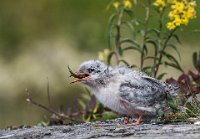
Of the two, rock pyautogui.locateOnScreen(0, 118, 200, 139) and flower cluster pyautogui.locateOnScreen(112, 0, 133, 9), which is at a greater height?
flower cluster pyautogui.locateOnScreen(112, 0, 133, 9)

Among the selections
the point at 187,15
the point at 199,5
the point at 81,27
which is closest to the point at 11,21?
the point at 81,27

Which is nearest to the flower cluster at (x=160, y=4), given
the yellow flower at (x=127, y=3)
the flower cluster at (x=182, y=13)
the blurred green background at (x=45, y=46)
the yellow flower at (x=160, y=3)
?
the yellow flower at (x=160, y=3)

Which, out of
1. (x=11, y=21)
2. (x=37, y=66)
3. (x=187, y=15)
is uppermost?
(x=11, y=21)

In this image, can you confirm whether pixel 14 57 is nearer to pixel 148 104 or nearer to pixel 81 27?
pixel 81 27

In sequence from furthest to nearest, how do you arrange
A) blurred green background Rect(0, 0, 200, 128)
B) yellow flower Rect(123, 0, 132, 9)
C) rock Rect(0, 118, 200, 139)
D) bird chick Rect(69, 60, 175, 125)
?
blurred green background Rect(0, 0, 200, 128)
yellow flower Rect(123, 0, 132, 9)
bird chick Rect(69, 60, 175, 125)
rock Rect(0, 118, 200, 139)

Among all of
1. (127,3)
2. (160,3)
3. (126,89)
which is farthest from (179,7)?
(126,89)

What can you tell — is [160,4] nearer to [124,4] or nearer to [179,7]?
[179,7]

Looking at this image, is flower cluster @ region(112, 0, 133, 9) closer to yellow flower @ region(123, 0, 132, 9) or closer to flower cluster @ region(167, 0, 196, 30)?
yellow flower @ region(123, 0, 132, 9)

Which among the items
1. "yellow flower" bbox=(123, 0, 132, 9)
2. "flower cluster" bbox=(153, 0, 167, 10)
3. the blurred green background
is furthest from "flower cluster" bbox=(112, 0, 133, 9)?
the blurred green background
